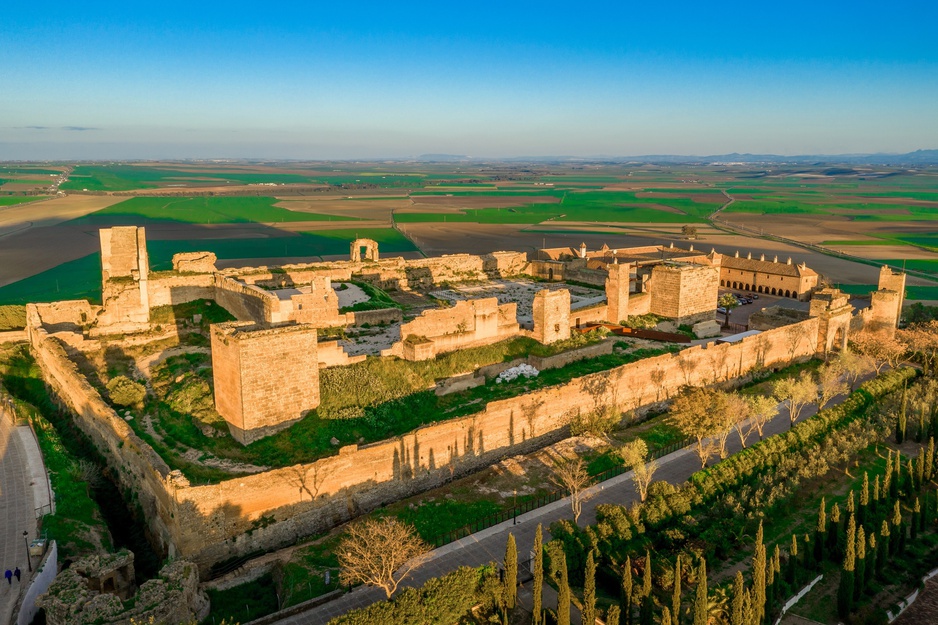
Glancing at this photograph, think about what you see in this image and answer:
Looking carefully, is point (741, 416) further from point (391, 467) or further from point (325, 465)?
point (325, 465)

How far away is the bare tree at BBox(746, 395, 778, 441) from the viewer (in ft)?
72.9

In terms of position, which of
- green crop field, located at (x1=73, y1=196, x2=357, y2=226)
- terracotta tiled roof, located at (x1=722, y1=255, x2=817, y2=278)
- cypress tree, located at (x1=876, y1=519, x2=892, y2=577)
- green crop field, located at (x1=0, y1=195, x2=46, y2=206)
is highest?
green crop field, located at (x1=0, y1=195, x2=46, y2=206)

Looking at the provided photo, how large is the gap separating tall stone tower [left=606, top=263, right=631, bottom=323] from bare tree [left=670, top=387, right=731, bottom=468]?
31.4 feet

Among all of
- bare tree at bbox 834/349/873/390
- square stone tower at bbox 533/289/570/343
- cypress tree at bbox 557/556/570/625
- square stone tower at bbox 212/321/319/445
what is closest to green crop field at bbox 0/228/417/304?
square stone tower at bbox 212/321/319/445

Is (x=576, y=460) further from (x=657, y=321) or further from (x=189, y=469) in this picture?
(x=657, y=321)

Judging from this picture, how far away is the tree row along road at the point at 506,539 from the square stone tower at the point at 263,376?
6.55 meters

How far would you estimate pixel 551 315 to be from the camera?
2805cm

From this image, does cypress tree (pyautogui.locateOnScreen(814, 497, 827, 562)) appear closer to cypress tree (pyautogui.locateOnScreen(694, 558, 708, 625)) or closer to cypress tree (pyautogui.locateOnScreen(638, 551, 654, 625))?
cypress tree (pyautogui.locateOnScreen(694, 558, 708, 625))

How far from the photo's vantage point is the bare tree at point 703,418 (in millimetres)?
21031

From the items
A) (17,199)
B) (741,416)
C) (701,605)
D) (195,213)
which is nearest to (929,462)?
(741,416)

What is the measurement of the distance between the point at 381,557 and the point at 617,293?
2084 centimetres

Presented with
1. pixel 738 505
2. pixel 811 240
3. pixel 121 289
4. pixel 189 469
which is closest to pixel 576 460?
pixel 738 505

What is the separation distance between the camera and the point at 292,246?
74.2 meters

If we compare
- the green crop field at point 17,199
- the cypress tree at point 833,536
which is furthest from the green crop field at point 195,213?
the cypress tree at point 833,536
